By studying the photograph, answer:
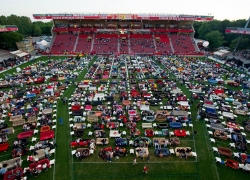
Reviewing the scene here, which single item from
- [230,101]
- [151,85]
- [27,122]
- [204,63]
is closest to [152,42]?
[204,63]

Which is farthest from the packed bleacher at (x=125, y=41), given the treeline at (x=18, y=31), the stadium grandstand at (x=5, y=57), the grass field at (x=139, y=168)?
the grass field at (x=139, y=168)

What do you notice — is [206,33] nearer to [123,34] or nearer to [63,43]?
[123,34]

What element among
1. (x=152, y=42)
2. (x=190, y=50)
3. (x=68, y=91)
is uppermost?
(x=152, y=42)

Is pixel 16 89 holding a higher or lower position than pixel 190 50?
lower

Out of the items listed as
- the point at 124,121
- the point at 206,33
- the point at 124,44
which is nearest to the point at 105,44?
the point at 124,44

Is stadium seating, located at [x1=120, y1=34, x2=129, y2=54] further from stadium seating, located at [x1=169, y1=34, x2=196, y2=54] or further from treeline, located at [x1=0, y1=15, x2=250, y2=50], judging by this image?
treeline, located at [x1=0, y1=15, x2=250, y2=50]

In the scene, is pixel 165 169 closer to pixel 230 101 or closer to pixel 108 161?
pixel 108 161

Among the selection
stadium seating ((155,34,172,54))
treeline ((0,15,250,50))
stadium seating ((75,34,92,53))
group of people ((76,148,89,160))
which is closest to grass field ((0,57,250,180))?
group of people ((76,148,89,160))

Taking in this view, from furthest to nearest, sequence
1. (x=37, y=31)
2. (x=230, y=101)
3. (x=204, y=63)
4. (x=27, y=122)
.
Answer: (x=37, y=31) → (x=204, y=63) → (x=230, y=101) → (x=27, y=122)
